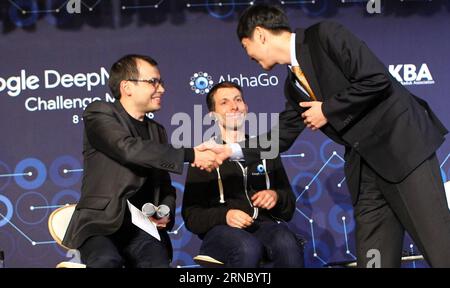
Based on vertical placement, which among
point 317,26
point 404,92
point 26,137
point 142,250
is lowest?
point 142,250

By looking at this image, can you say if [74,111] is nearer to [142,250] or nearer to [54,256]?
[54,256]

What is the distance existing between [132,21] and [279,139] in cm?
186

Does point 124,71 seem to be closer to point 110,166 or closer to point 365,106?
point 110,166

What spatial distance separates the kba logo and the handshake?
1.91 m

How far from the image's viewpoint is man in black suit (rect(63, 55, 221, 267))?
392cm

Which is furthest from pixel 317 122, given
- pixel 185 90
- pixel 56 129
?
pixel 56 129

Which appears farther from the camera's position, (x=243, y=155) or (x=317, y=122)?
(x=243, y=155)

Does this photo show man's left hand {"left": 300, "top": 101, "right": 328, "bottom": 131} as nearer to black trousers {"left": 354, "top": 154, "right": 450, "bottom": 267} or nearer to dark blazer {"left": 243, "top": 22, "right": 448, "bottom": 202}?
dark blazer {"left": 243, "top": 22, "right": 448, "bottom": 202}

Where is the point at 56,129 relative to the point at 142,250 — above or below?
above

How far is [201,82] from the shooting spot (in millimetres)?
5695

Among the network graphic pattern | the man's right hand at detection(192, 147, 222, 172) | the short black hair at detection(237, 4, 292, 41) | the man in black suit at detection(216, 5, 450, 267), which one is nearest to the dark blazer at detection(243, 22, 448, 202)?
the man in black suit at detection(216, 5, 450, 267)

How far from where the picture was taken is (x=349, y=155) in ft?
12.5

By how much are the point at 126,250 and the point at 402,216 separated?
136 centimetres

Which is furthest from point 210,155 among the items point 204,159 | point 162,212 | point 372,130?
point 372,130
